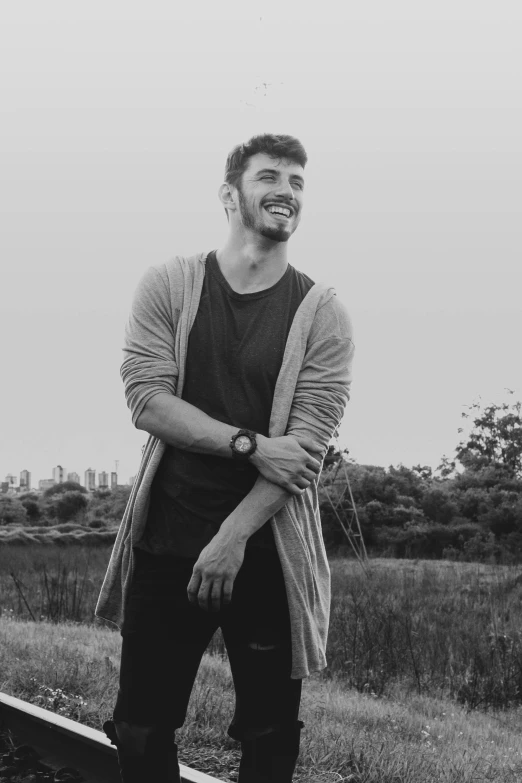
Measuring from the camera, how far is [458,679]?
6641mm

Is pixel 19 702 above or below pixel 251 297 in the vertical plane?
below

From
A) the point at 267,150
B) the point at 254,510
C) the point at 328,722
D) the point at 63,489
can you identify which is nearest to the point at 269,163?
the point at 267,150

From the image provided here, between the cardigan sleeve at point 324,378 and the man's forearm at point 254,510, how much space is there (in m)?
0.18

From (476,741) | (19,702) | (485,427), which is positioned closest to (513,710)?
(476,741)

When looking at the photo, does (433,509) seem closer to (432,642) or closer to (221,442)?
(432,642)

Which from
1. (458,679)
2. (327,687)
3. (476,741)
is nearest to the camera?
(476,741)

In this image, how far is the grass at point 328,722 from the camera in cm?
402

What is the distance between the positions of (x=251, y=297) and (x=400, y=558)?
14.3m

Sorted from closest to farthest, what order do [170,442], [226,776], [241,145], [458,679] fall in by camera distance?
[170,442], [241,145], [226,776], [458,679]

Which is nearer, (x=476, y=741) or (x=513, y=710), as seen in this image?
(x=476, y=741)

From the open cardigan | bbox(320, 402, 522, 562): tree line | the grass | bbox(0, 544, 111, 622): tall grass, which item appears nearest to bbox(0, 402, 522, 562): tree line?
bbox(320, 402, 522, 562): tree line

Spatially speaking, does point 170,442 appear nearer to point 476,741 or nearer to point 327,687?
point 476,741

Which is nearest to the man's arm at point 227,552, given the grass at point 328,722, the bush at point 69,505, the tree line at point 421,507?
the grass at point 328,722

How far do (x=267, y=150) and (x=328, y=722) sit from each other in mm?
3176
